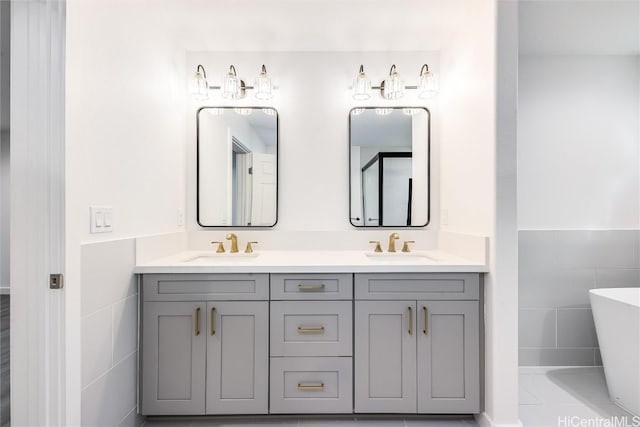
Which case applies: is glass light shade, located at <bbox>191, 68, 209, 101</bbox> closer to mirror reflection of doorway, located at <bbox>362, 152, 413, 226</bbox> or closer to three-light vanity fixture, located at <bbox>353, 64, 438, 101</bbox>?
three-light vanity fixture, located at <bbox>353, 64, 438, 101</bbox>

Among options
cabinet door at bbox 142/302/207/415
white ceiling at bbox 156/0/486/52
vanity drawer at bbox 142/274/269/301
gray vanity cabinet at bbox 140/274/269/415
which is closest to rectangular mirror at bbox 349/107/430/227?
white ceiling at bbox 156/0/486/52

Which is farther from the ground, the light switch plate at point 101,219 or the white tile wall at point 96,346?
the light switch plate at point 101,219

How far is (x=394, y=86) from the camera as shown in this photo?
88.4 inches

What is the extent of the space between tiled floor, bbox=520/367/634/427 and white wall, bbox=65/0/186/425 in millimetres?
2075

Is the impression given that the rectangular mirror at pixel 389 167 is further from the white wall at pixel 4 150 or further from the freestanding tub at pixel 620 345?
the white wall at pixel 4 150

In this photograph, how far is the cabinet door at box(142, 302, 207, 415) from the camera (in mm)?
1699

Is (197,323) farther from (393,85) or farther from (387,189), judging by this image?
(393,85)

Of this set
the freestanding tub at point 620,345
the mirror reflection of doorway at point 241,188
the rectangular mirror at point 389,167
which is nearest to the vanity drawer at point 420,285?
the rectangular mirror at point 389,167

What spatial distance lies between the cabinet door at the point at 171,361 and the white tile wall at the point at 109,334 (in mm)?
68

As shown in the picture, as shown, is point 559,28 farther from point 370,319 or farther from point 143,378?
point 143,378

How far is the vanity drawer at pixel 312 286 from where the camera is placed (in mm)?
1731

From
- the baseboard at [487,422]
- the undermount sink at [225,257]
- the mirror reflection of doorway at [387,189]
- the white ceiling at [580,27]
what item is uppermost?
the white ceiling at [580,27]

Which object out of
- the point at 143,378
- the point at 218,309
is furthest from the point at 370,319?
the point at 143,378

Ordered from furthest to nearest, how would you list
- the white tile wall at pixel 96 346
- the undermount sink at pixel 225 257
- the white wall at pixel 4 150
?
the undermount sink at pixel 225 257 → the white wall at pixel 4 150 → the white tile wall at pixel 96 346
